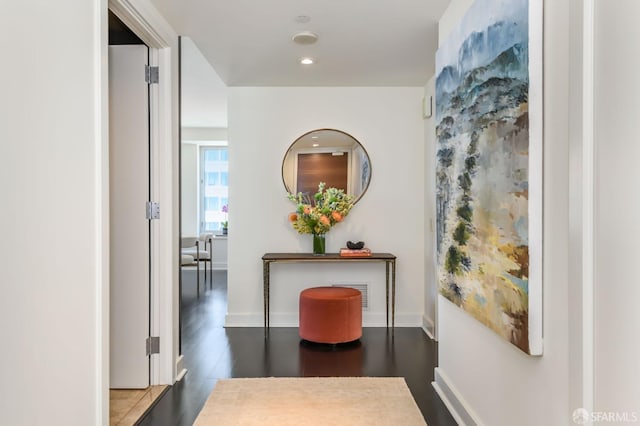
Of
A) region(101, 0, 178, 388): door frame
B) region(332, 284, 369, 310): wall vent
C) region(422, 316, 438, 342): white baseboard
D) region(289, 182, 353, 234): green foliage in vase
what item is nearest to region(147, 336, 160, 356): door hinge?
region(101, 0, 178, 388): door frame

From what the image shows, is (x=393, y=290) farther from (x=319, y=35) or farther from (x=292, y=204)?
(x=319, y=35)

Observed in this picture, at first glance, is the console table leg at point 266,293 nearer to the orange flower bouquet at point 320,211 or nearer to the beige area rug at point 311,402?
the orange flower bouquet at point 320,211

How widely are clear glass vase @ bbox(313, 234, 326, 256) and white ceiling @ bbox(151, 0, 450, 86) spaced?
4.97 ft

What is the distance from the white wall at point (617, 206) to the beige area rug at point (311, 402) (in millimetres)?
1552

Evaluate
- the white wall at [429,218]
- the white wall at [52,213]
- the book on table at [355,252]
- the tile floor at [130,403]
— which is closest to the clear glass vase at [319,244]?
the book on table at [355,252]

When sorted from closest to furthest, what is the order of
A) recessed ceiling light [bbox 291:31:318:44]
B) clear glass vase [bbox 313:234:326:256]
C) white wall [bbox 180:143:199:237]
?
recessed ceiling light [bbox 291:31:318:44] → clear glass vase [bbox 313:234:326:256] → white wall [bbox 180:143:199:237]

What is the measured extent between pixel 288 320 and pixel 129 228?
2117 mm

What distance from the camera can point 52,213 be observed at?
1.55 meters

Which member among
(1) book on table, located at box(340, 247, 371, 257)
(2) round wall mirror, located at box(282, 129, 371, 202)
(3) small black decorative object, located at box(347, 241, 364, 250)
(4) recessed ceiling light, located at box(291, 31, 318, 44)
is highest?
(4) recessed ceiling light, located at box(291, 31, 318, 44)

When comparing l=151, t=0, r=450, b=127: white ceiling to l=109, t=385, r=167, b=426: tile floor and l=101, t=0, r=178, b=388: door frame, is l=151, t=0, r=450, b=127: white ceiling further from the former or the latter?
l=109, t=385, r=167, b=426: tile floor

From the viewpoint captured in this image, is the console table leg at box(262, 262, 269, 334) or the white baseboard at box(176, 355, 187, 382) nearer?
the white baseboard at box(176, 355, 187, 382)

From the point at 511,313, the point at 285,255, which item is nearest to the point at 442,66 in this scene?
the point at 511,313

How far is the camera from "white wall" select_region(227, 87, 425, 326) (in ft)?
14.8

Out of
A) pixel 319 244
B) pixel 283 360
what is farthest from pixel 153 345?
pixel 319 244
